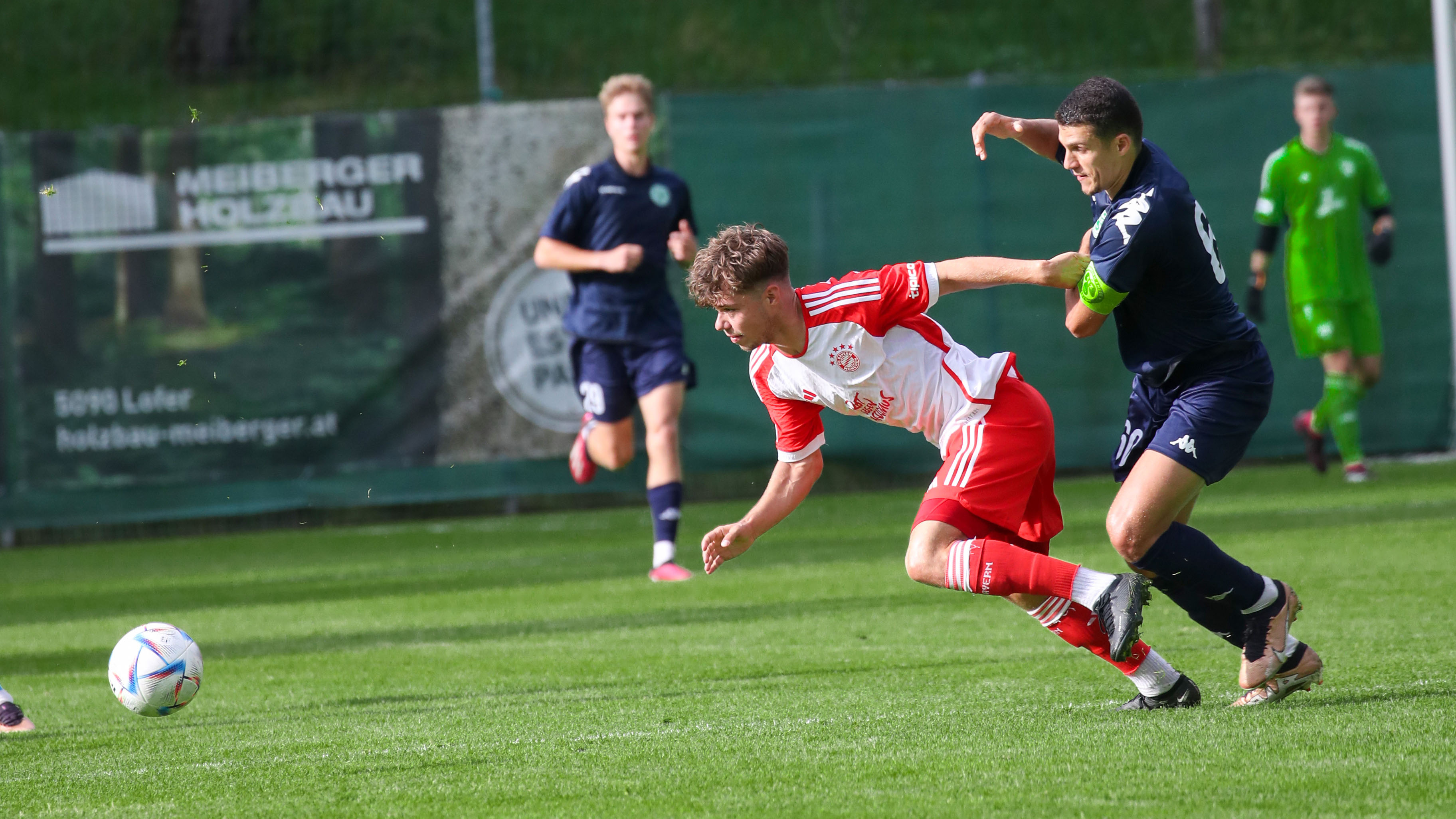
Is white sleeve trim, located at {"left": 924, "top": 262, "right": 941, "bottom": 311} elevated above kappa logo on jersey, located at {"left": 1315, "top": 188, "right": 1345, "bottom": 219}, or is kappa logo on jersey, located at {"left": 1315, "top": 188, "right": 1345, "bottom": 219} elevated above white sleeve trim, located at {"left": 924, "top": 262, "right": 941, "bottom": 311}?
kappa logo on jersey, located at {"left": 1315, "top": 188, "right": 1345, "bottom": 219}

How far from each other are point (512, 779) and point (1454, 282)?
9.13 m

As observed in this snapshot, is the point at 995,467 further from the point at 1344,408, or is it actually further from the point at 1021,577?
the point at 1344,408

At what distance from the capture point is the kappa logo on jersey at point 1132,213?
443 cm

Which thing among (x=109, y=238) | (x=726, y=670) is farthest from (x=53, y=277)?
(x=726, y=670)

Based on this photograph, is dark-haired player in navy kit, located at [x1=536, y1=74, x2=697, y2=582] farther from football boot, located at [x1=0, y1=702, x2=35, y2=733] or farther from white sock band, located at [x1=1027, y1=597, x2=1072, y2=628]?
white sock band, located at [x1=1027, y1=597, x2=1072, y2=628]

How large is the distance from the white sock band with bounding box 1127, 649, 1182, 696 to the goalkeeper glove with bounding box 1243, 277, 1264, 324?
22.2ft

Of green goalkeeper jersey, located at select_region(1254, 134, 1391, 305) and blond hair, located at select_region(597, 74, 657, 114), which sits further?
green goalkeeper jersey, located at select_region(1254, 134, 1391, 305)

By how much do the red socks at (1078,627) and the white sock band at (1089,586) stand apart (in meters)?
0.31

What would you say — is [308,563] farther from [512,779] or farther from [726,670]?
[512,779]

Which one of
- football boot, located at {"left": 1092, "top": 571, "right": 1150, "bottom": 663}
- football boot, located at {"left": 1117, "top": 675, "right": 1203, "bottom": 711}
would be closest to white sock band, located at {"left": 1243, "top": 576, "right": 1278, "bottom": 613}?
football boot, located at {"left": 1117, "top": 675, "right": 1203, "bottom": 711}

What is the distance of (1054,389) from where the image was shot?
1223cm

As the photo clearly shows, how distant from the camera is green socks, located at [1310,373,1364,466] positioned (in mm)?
10703

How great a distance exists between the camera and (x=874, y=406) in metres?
4.70

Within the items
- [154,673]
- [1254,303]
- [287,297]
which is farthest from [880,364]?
[287,297]
